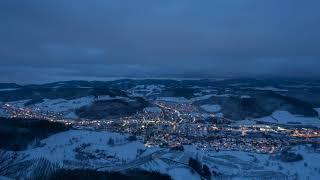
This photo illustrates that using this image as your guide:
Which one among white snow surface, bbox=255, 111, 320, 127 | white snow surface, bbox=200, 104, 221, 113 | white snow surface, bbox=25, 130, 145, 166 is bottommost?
white snow surface, bbox=255, 111, 320, 127

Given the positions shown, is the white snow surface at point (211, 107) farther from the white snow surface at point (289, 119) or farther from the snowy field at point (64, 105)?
the snowy field at point (64, 105)

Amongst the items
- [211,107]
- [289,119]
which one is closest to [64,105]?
[211,107]

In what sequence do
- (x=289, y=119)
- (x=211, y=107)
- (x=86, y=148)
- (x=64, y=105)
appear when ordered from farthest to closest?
(x=211, y=107) < (x=64, y=105) < (x=289, y=119) < (x=86, y=148)

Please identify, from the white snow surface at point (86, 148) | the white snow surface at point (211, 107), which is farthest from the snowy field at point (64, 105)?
the white snow surface at point (86, 148)

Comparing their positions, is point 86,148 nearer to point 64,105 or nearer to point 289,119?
point 289,119

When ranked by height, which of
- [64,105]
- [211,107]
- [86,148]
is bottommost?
[211,107]

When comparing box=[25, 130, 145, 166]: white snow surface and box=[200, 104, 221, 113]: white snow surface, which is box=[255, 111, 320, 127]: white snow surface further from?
box=[25, 130, 145, 166]: white snow surface

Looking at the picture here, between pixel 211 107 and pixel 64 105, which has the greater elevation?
pixel 64 105

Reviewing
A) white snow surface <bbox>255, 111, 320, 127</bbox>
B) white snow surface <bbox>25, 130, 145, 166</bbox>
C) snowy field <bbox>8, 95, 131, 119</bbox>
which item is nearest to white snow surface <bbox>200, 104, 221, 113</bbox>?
white snow surface <bbox>255, 111, 320, 127</bbox>

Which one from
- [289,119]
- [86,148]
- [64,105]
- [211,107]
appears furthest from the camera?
[211,107]

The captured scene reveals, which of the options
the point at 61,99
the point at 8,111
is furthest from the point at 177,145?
the point at 61,99

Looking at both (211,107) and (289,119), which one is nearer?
(289,119)

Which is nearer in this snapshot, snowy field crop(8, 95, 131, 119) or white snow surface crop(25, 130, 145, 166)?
white snow surface crop(25, 130, 145, 166)
